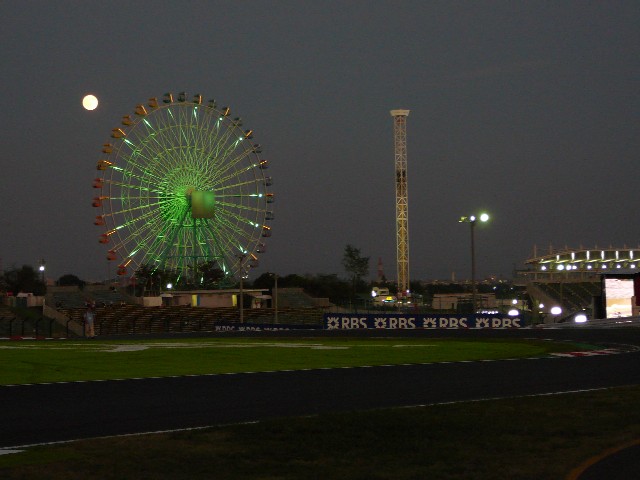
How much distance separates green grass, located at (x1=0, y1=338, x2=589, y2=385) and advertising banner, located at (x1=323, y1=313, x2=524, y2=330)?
17.9 metres

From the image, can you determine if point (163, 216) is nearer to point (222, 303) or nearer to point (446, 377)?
point (222, 303)

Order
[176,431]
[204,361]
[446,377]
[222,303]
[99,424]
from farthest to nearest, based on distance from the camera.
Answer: [222,303] → [204,361] → [446,377] → [99,424] → [176,431]

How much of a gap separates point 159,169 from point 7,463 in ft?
215

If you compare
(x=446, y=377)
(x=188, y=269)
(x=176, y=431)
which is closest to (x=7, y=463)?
(x=176, y=431)

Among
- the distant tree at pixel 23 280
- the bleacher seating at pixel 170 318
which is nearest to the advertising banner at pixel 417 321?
the bleacher seating at pixel 170 318

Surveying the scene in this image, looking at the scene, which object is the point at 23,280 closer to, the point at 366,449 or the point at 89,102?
the point at 89,102

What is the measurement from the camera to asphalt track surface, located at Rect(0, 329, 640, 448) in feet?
42.9

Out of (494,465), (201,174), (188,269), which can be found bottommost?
(494,465)

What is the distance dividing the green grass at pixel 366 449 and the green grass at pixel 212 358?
9597 mm

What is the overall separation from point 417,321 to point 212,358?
99.5ft

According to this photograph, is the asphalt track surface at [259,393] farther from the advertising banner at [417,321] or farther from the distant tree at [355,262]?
the distant tree at [355,262]

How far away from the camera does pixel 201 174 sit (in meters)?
76.3

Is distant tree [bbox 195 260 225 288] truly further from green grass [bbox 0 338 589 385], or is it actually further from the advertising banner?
green grass [bbox 0 338 589 385]

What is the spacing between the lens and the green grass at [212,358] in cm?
2230
